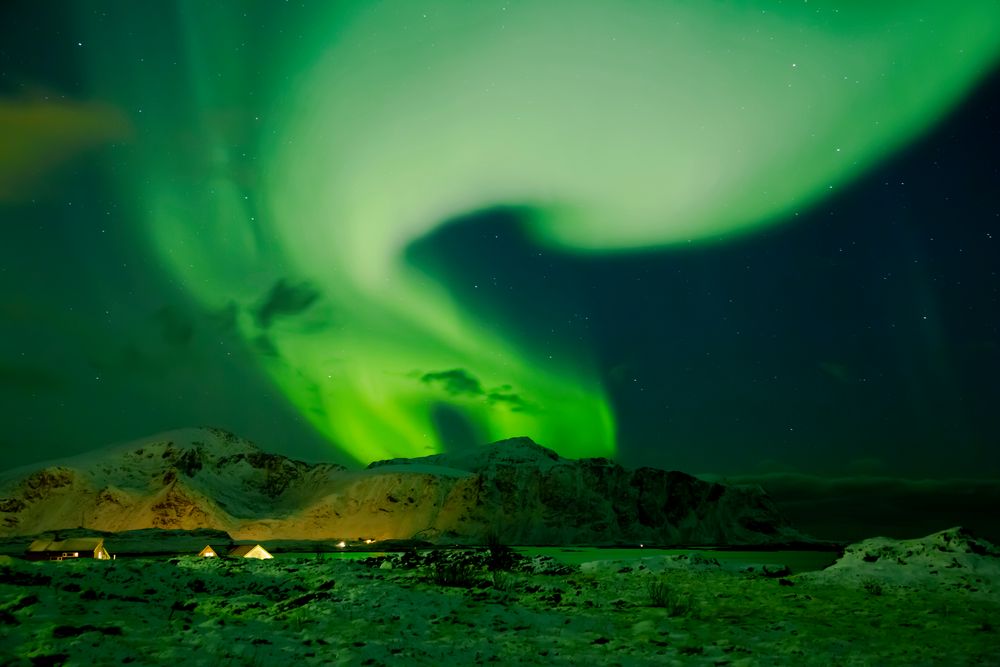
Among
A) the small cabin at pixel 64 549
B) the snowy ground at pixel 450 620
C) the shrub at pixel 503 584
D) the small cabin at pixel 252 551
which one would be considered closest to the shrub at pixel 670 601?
the snowy ground at pixel 450 620

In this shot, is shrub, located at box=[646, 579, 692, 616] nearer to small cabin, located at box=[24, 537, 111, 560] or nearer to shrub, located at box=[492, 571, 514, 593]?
shrub, located at box=[492, 571, 514, 593]

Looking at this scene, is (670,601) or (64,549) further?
(64,549)

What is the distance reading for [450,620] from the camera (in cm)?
1304

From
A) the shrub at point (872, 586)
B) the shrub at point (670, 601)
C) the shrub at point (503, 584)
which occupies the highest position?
the shrub at point (503, 584)

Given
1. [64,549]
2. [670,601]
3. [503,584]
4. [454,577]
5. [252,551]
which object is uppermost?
[64,549]

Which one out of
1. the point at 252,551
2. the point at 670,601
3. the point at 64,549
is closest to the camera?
the point at 670,601

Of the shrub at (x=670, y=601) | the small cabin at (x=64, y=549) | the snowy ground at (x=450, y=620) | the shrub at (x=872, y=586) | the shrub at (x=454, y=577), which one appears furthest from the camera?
the small cabin at (x=64, y=549)

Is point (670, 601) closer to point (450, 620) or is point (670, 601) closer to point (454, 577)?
point (450, 620)

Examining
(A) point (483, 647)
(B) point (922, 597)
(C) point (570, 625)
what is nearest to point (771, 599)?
(B) point (922, 597)

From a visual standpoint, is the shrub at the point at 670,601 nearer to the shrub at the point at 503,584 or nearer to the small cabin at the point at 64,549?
the shrub at the point at 503,584

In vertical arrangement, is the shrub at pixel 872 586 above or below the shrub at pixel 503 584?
below

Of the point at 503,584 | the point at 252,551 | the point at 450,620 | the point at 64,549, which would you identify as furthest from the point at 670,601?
the point at 64,549

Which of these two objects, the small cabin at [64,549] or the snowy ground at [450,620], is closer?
the snowy ground at [450,620]

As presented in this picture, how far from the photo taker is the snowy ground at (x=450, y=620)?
10.3 metres
